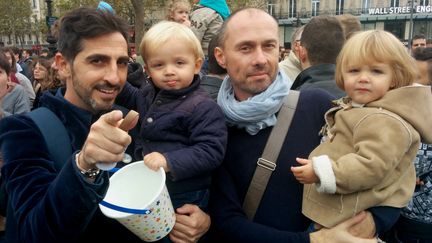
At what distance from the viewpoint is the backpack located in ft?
6.10

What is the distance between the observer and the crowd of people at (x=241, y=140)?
1.78m

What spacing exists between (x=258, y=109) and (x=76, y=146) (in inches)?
36.2

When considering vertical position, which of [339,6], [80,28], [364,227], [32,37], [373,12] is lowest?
[32,37]

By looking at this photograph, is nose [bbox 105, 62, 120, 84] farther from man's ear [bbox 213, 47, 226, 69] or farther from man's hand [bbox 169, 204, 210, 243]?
man's hand [bbox 169, 204, 210, 243]

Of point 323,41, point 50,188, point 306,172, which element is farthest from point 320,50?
point 50,188

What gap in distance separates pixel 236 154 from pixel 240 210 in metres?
0.30

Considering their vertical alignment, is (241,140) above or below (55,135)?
below

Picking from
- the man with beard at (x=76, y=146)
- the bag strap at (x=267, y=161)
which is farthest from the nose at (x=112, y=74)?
the bag strap at (x=267, y=161)

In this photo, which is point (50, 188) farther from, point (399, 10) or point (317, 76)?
point (399, 10)

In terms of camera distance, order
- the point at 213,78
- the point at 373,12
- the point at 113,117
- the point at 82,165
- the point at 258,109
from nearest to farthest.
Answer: the point at 113,117, the point at 82,165, the point at 258,109, the point at 213,78, the point at 373,12

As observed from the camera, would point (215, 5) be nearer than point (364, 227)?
No

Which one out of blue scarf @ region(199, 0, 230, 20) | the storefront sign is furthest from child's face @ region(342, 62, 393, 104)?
the storefront sign

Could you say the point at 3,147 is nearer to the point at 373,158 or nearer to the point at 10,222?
the point at 10,222

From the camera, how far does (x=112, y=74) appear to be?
2.12m
